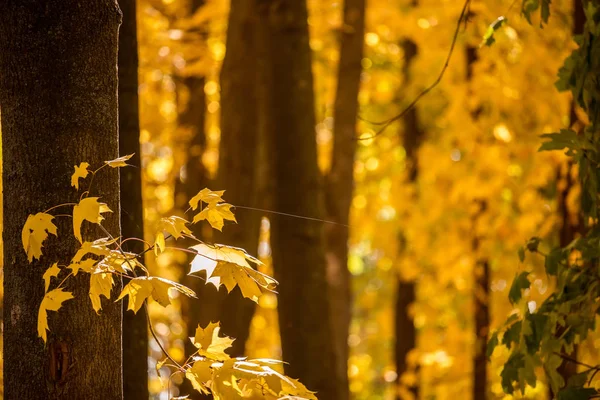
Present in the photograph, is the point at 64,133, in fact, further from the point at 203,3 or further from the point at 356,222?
the point at 356,222

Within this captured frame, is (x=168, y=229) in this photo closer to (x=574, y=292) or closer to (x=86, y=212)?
(x=86, y=212)

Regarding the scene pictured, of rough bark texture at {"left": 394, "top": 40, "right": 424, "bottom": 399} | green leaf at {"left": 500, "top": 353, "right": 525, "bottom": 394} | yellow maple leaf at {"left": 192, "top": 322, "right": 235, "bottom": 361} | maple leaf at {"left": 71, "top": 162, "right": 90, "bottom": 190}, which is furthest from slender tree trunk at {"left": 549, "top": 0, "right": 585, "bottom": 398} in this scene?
maple leaf at {"left": 71, "top": 162, "right": 90, "bottom": 190}

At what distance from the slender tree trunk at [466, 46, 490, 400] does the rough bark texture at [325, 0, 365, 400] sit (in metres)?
2.40

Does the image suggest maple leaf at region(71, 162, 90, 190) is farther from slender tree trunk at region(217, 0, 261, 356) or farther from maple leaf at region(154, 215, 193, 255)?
slender tree trunk at region(217, 0, 261, 356)

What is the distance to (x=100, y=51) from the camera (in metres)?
2.11

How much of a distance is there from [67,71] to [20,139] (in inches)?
8.6

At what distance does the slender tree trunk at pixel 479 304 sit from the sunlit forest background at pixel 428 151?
3 centimetres

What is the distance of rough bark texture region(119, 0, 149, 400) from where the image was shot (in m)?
3.03

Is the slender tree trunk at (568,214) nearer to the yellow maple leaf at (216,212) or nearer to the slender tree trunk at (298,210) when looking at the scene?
the slender tree trunk at (298,210)

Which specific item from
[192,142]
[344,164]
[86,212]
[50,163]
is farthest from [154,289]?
[192,142]

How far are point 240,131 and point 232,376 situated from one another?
3.81m

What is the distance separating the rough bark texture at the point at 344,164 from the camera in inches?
251

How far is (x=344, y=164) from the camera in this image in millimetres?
6582

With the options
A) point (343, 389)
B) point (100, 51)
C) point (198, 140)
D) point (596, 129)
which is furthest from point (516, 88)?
point (100, 51)
